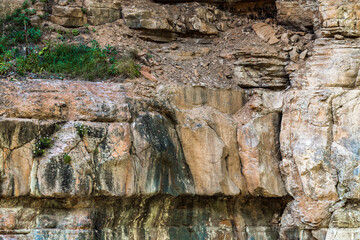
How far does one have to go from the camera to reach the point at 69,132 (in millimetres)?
11289

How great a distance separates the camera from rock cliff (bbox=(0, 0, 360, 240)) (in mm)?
11094

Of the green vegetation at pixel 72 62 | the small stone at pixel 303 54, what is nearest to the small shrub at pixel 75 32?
the green vegetation at pixel 72 62

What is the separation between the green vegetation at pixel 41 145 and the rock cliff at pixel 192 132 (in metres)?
0.04

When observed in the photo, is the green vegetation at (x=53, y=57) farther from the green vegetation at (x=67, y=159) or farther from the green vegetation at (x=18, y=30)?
the green vegetation at (x=67, y=159)

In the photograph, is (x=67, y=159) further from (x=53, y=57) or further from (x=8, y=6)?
(x=8, y=6)

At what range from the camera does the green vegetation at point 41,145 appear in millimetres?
10961

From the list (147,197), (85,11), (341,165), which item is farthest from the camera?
(85,11)

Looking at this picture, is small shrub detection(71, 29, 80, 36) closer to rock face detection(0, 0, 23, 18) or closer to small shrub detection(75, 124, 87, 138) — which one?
rock face detection(0, 0, 23, 18)

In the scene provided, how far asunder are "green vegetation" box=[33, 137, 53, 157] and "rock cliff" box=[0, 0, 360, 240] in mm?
41

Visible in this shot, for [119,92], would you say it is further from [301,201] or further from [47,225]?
[301,201]

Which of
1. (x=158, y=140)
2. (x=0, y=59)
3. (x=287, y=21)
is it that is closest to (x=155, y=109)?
(x=158, y=140)

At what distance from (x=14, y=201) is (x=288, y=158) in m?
6.09

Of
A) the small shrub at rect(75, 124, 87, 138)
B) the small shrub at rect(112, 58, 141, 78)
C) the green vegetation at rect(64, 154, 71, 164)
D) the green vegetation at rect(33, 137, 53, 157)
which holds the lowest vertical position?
the green vegetation at rect(64, 154, 71, 164)

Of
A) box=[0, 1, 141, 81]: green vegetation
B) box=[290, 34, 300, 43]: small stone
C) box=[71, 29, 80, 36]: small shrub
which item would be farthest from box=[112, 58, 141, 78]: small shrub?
box=[290, 34, 300, 43]: small stone
